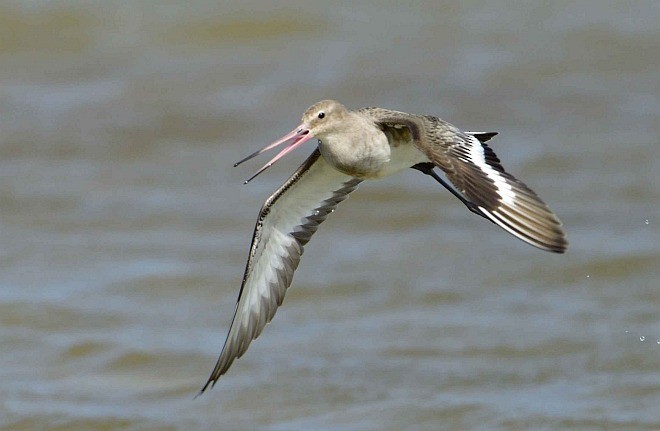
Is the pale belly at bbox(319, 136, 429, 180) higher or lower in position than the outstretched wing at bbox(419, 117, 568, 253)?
higher

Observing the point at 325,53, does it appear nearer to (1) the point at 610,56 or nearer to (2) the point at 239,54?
(2) the point at 239,54

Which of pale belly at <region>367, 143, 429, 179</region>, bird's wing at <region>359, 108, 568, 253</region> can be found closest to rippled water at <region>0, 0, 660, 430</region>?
pale belly at <region>367, 143, 429, 179</region>

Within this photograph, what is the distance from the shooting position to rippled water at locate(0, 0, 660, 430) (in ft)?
25.9

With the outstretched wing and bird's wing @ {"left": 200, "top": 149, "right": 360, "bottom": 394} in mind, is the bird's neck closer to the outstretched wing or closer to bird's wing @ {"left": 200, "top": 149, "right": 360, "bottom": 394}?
the outstretched wing

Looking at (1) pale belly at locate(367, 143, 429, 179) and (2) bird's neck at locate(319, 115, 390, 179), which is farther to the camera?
(1) pale belly at locate(367, 143, 429, 179)

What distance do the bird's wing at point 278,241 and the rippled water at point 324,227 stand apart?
1040 mm

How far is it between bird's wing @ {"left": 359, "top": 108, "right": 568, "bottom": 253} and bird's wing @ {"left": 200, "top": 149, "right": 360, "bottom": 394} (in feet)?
2.62

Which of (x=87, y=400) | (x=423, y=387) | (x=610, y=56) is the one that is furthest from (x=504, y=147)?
(x=87, y=400)

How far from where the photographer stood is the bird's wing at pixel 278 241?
658cm

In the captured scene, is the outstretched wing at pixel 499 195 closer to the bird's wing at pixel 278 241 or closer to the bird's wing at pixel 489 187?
the bird's wing at pixel 489 187

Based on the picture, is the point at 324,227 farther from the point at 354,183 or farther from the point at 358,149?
the point at 358,149

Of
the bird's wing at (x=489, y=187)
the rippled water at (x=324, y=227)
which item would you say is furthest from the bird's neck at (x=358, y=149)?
the rippled water at (x=324, y=227)

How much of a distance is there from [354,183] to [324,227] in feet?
11.6

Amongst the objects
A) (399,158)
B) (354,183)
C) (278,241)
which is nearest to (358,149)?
(399,158)
